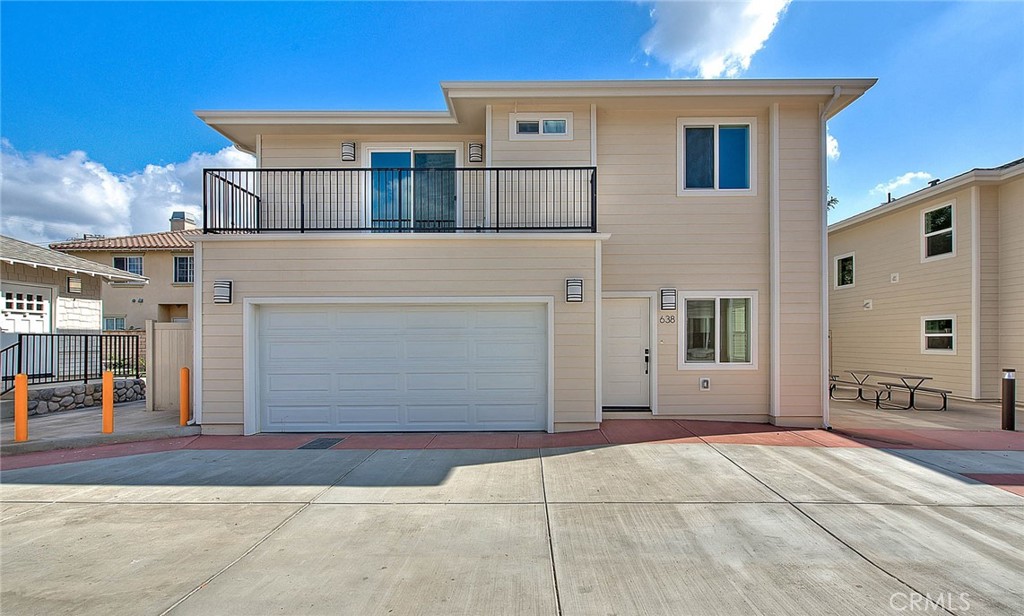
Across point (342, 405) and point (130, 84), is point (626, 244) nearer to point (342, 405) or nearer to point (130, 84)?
point (342, 405)

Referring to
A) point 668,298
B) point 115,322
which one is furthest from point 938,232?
point 115,322

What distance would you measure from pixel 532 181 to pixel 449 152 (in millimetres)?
2085

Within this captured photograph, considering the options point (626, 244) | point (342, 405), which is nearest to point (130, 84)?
point (342, 405)

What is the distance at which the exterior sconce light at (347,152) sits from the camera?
925cm

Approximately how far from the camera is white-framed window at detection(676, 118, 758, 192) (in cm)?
848

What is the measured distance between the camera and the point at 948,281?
11266 mm

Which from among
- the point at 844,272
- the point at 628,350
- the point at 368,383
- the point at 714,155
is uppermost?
the point at 714,155

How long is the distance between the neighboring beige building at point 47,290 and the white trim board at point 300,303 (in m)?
7.28

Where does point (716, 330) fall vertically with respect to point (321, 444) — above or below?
above

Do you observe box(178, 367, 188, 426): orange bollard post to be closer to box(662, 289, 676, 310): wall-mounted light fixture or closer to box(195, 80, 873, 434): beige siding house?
box(195, 80, 873, 434): beige siding house

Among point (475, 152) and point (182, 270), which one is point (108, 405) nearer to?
point (475, 152)

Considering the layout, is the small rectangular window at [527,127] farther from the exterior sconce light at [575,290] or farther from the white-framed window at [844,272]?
the white-framed window at [844,272]

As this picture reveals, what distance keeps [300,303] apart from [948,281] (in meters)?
14.3

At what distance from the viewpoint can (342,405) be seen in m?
7.76
